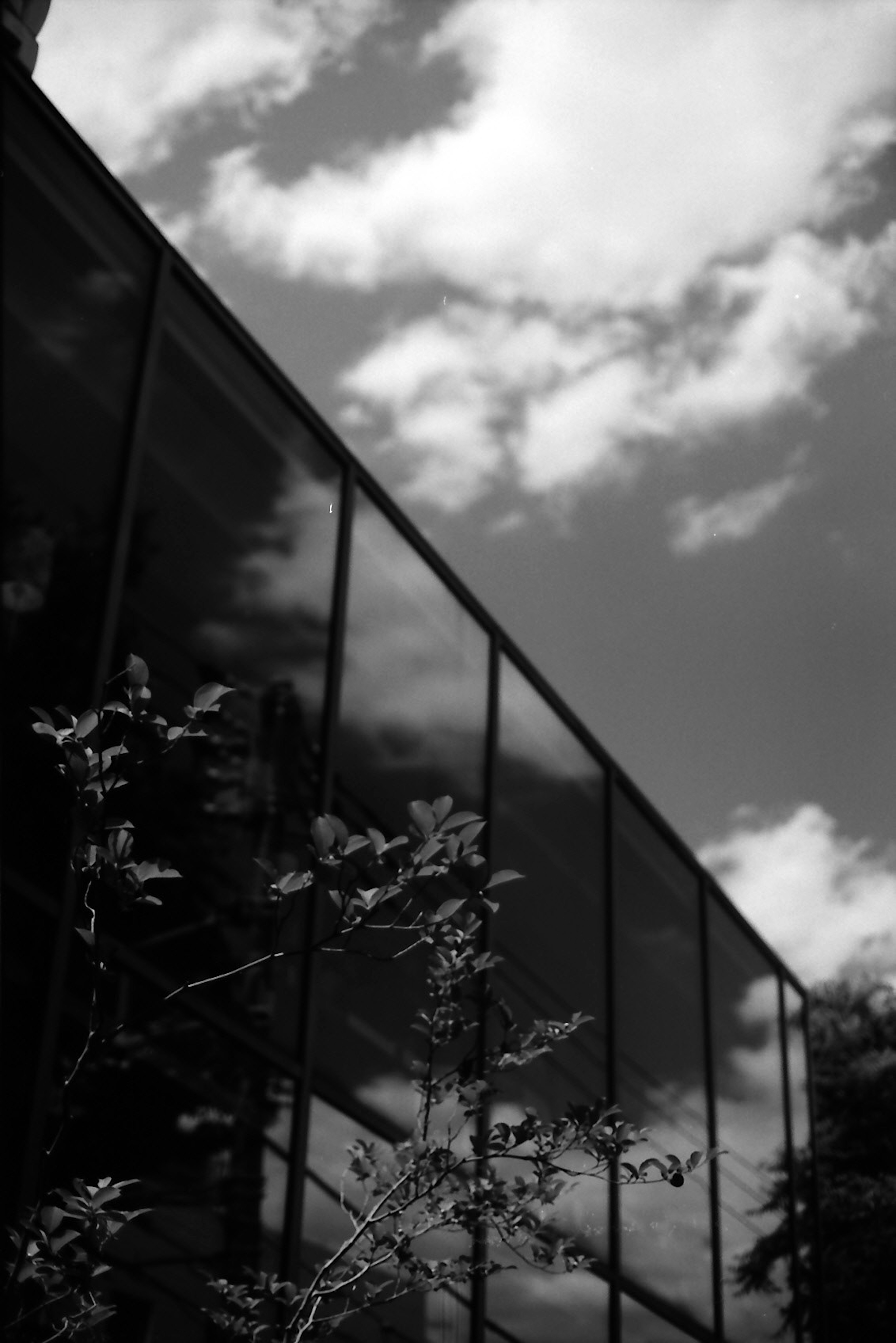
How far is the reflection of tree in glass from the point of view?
25.3 metres

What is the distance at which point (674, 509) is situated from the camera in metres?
15.1

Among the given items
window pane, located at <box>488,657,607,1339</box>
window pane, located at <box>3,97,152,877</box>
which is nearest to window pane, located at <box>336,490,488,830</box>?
window pane, located at <box>488,657,607,1339</box>

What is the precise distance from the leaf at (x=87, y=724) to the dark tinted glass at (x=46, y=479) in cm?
254

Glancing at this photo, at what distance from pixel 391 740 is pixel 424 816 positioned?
553cm

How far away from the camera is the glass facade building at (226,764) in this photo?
231 inches

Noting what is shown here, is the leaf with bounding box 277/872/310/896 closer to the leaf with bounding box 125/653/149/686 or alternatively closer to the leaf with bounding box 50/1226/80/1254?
the leaf with bounding box 125/653/149/686

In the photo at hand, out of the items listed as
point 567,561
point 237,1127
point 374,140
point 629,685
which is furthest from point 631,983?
point 374,140

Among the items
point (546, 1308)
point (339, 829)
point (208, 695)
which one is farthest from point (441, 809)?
point (546, 1308)

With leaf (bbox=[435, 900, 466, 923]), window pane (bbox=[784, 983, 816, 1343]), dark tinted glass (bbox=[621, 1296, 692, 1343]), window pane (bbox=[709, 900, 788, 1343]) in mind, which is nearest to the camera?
leaf (bbox=[435, 900, 466, 923])

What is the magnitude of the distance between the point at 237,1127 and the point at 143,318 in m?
4.03

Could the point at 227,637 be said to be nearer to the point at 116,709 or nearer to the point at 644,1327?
the point at 116,709

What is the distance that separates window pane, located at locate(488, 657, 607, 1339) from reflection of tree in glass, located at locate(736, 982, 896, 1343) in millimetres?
13000

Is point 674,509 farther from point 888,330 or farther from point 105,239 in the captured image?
point 105,239

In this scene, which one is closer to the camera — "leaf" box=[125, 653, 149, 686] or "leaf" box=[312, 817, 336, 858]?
"leaf" box=[125, 653, 149, 686]
